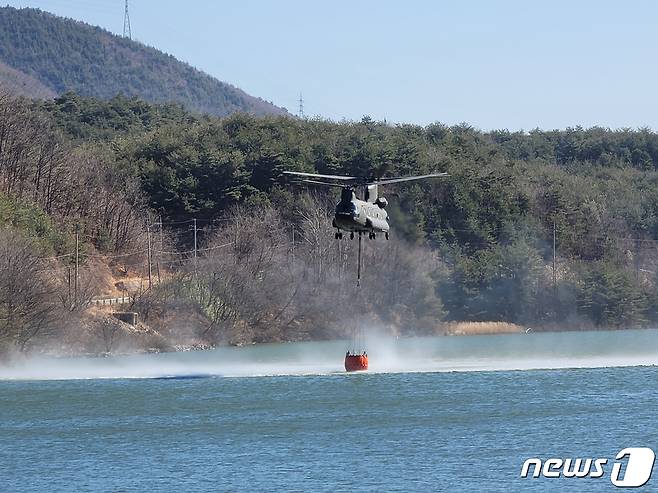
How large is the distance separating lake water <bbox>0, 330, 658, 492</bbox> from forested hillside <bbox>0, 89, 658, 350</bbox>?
1442 centimetres

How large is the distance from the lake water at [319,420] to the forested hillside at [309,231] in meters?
14.4

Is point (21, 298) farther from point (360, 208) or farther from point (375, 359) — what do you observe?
point (360, 208)

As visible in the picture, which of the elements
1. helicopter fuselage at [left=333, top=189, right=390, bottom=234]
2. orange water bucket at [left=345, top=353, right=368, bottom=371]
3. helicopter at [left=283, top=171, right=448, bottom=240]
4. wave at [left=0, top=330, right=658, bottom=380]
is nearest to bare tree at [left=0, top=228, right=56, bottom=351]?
wave at [left=0, top=330, right=658, bottom=380]

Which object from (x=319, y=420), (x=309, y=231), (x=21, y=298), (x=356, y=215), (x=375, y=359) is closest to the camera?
(x=319, y=420)

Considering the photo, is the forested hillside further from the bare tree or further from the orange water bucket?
the orange water bucket

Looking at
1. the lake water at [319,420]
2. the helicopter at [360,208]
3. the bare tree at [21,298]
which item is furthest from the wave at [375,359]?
the helicopter at [360,208]

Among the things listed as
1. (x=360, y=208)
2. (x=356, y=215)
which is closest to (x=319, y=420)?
(x=356, y=215)

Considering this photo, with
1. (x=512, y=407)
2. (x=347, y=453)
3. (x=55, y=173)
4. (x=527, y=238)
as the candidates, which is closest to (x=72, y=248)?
(x=55, y=173)

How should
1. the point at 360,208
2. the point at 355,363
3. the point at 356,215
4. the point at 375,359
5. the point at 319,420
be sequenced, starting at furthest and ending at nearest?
the point at 375,359, the point at 355,363, the point at 360,208, the point at 356,215, the point at 319,420

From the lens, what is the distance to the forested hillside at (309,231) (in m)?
91.8

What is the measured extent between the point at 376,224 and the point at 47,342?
30546 mm

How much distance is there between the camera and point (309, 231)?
323 ft

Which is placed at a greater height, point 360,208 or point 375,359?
point 360,208

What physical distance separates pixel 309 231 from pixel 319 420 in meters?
51.3
